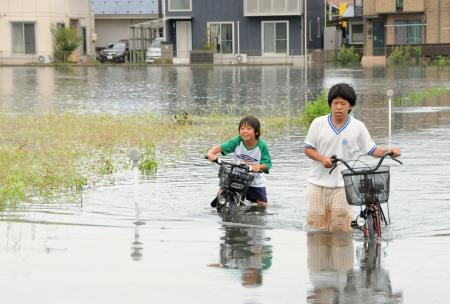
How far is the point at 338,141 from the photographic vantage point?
359 inches

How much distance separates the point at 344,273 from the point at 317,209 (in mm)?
1552

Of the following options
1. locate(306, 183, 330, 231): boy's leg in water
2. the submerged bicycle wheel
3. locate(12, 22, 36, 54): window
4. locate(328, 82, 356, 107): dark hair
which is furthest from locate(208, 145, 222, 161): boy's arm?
locate(12, 22, 36, 54): window

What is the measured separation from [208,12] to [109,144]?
52181 mm

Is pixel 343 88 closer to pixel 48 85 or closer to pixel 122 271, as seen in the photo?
pixel 122 271

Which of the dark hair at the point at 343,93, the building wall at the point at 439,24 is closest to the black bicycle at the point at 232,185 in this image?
the dark hair at the point at 343,93

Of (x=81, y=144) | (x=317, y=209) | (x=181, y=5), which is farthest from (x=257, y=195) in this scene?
(x=181, y=5)

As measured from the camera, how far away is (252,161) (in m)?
10.8

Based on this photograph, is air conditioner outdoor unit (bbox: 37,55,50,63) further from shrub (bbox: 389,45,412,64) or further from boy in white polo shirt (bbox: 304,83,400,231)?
boy in white polo shirt (bbox: 304,83,400,231)

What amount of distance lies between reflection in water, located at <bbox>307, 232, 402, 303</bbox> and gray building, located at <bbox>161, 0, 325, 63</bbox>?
2252 inches

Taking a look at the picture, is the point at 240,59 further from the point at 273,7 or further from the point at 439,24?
the point at 439,24

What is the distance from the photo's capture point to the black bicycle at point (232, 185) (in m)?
10.6

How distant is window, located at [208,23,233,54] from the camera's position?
222ft

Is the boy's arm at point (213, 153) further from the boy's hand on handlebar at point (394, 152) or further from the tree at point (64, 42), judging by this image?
the tree at point (64, 42)

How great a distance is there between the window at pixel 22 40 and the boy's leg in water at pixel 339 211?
60.2 metres
